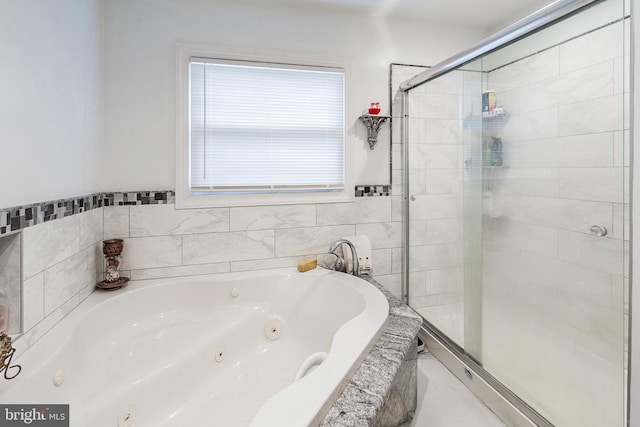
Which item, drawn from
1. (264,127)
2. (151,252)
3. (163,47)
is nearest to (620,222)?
(264,127)

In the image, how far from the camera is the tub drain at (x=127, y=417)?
1.24 metres

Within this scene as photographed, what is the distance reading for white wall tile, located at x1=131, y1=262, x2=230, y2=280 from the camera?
6.13ft

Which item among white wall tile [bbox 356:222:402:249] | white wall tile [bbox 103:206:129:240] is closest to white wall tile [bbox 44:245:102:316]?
white wall tile [bbox 103:206:129:240]

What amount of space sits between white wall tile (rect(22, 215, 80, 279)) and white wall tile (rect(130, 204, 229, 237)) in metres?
0.37

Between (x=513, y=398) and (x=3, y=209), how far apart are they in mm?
2249

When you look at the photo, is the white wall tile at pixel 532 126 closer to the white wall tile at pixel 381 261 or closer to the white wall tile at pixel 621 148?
the white wall tile at pixel 621 148

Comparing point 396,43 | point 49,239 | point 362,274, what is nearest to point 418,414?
point 362,274

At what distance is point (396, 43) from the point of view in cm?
223

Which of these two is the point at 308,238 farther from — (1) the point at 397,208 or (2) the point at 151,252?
(2) the point at 151,252

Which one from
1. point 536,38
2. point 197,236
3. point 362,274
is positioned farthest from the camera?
point 362,274

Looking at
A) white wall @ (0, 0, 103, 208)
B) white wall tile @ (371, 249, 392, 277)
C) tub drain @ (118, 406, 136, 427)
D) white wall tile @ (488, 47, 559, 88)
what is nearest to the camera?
white wall @ (0, 0, 103, 208)

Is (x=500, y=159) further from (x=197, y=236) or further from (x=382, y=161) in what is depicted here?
(x=197, y=236)

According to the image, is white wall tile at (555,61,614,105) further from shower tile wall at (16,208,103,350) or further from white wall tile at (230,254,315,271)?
shower tile wall at (16,208,103,350)

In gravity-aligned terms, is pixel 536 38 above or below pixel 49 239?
above
